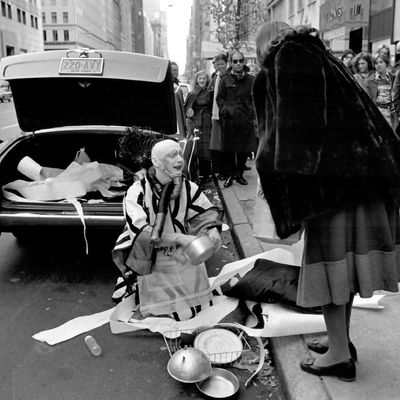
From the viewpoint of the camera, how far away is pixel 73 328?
11.5 feet

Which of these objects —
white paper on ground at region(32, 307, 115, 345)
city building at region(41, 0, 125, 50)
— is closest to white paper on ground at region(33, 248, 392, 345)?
Answer: white paper on ground at region(32, 307, 115, 345)

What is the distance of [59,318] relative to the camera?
12.1 ft

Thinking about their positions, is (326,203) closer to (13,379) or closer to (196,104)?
(13,379)

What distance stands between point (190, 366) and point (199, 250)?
725 mm

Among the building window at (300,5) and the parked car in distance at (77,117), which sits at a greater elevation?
the building window at (300,5)

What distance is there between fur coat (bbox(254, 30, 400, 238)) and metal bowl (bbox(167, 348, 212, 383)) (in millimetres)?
1021

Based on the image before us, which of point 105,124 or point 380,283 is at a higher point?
point 105,124

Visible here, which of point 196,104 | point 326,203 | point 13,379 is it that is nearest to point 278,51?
point 326,203

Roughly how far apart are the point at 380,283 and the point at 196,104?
6.37 meters

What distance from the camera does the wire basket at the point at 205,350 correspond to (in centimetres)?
301

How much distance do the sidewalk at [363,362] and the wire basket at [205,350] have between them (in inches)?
8.2

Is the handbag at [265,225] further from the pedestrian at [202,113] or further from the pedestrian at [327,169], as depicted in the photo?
the pedestrian at [202,113]

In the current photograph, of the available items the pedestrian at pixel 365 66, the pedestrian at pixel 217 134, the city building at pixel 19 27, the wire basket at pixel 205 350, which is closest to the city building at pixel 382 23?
the pedestrian at pixel 365 66

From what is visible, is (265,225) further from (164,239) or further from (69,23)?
(69,23)
